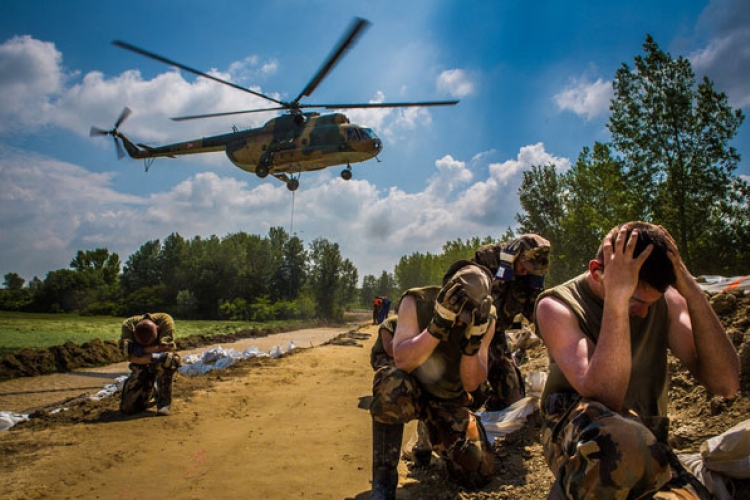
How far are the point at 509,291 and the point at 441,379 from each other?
1741 millimetres

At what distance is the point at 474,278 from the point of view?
8.61 feet

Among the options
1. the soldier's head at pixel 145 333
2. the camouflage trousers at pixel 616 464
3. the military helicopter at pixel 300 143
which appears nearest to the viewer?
the camouflage trousers at pixel 616 464

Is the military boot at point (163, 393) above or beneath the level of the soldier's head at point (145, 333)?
beneath

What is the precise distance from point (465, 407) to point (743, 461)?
144cm

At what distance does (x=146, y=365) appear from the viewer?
5.62m

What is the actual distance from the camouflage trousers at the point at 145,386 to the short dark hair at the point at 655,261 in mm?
5324

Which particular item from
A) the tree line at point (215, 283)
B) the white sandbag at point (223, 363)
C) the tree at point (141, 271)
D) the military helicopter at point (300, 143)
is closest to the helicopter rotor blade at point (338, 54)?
the military helicopter at point (300, 143)

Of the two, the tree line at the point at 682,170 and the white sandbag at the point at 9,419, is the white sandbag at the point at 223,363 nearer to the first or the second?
the white sandbag at the point at 9,419

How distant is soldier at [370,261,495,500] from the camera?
2.61 meters

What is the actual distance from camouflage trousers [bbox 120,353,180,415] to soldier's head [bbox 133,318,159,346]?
30cm

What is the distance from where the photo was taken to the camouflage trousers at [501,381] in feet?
13.2

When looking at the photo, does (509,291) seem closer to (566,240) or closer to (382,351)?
(382,351)

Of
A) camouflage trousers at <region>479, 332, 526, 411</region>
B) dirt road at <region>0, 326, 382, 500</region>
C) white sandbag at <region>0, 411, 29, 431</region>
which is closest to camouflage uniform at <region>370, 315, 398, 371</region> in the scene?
dirt road at <region>0, 326, 382, 500</region>

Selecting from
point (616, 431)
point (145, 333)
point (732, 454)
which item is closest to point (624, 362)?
point (616, 431)
